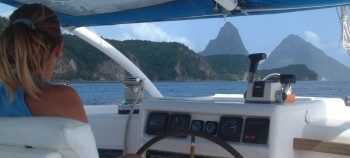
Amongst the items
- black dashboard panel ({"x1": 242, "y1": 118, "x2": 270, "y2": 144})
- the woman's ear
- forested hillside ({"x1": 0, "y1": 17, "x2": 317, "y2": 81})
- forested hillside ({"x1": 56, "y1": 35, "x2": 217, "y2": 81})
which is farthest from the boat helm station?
forested hillside ({"x1": 0, "y1": 17, "x2": 317, "y2": 81})

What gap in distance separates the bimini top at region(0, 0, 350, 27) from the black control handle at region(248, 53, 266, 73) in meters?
0.68

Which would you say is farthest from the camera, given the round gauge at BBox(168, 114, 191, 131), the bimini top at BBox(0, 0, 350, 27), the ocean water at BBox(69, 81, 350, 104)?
the ocean water at BBox(69, 81, 350, 104)

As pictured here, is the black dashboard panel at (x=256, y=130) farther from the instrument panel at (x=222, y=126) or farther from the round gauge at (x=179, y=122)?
the round gauge at (x=179, y=122)

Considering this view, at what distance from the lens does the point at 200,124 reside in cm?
212

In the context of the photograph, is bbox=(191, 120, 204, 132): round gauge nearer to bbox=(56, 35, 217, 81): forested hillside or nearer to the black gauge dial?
the black gauge dial

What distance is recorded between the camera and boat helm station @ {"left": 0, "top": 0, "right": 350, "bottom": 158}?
4.00 feet

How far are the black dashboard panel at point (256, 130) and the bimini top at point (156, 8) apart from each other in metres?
0.99

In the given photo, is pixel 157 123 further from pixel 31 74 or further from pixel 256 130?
pixel 31 74

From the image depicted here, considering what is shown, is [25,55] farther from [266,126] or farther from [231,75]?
[231,75]

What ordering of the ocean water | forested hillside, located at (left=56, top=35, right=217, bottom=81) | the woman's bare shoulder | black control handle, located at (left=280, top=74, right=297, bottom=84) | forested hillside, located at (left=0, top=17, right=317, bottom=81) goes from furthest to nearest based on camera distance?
forested hillside, located at (left=0, top=17, right=317, bottom=81) → forested hillside, located at (left=56, top=35, right=217, bottom=81) → the ocean water → black control handle, located at (left=280, top=74, right=297, bottom=84) → the woman's bare shoulder

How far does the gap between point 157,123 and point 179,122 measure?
0.41 feet

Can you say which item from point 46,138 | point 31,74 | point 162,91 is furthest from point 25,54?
point 162,91

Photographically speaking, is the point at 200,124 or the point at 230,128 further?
the point at 200,124

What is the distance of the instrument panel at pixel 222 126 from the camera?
1.93 metres
